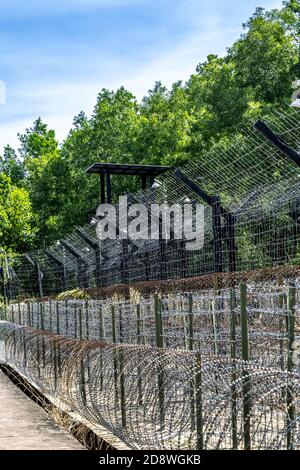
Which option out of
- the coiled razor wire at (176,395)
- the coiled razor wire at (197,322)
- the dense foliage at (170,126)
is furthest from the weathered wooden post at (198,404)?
the dense foliage at (170,126)

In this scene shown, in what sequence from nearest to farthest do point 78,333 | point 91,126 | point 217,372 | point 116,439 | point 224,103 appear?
point 217,372 → point 116,439 → point 78,333 → point 224,103 → point 91,126

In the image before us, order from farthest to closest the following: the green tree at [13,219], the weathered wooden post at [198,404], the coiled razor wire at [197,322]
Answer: the green tree at [13,219]
the coiled razor wire at [197,322]
the weathered wooden post at [198,404]

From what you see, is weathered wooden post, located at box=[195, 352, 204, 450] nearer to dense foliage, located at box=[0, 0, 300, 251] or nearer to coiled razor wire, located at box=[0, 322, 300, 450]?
coiled razor wire, located at box=[0, 322, 300, 450]

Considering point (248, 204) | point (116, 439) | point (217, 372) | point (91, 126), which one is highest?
point (91, 126)

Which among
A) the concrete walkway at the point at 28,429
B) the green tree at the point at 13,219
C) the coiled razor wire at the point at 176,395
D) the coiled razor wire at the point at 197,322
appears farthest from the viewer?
the green tree at the point at 13,219

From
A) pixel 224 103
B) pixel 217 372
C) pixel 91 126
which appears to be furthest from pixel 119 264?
pixel 91 126

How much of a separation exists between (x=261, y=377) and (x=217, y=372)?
453 millimetres

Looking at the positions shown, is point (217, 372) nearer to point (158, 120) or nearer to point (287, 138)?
point (287, 138)

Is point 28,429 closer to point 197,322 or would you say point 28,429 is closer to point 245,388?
point 197,322

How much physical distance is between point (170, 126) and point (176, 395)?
109ft

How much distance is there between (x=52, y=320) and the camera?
12180 millimetres

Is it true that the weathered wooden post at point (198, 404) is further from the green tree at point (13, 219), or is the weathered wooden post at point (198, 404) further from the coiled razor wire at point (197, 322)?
the green tree at point (13, 219)

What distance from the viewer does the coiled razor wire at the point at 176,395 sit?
173 inches

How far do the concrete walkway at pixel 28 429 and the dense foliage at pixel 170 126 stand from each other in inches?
986
